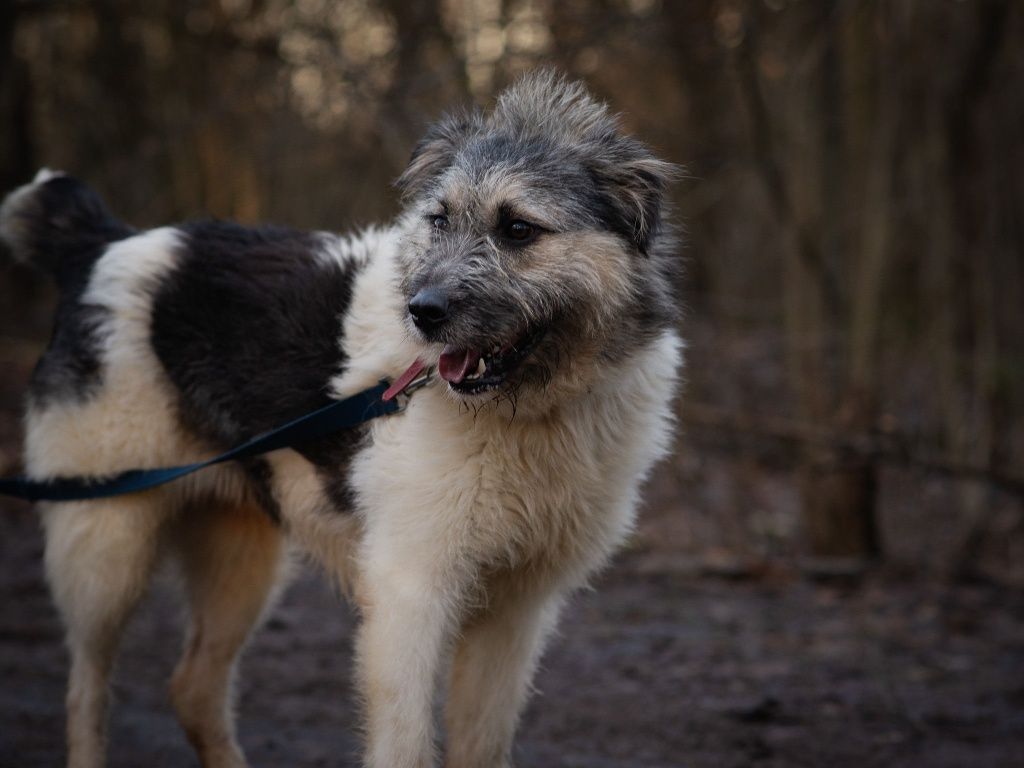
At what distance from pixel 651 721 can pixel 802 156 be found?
4.76 meters

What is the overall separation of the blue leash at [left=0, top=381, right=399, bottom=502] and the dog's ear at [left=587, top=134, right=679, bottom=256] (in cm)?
88

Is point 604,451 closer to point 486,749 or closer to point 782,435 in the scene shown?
point 486,749

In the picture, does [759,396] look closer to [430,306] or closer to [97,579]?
[97,579]

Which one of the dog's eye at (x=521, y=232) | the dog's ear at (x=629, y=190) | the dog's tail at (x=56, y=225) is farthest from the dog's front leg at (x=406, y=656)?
the dog's tail at (x=56, y=225)

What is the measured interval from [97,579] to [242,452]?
3.06 ft

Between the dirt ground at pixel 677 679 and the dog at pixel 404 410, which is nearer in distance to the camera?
the dog at pixel 404 410

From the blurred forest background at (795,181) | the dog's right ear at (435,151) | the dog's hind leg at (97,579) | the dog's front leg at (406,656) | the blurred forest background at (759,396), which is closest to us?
the dog's front leg at (406,656)

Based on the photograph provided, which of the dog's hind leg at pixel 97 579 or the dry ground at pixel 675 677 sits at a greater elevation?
the dog's hind leg at pixel 97 579

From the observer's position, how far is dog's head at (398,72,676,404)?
3.38 m

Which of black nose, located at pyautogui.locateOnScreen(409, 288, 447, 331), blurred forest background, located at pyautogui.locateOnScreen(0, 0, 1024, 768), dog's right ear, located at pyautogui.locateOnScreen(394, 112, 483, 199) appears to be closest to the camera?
black nose, located at pyautogui.locateOnScreen(409, 288, 447, 331)

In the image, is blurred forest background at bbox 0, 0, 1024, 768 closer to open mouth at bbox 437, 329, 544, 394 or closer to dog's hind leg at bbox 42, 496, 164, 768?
dog's hind leg at bbox 42, 496, 164, 768

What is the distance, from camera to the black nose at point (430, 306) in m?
3.29

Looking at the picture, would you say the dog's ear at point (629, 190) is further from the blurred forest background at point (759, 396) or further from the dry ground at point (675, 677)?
the dry ground at point (675, 677)

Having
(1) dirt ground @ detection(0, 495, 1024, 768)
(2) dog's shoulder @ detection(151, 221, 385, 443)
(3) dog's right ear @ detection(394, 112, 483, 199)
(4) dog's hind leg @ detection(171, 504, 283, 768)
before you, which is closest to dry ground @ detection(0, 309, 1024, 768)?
(1) dirt ground @ detection(0, 495, 1024, 768)
